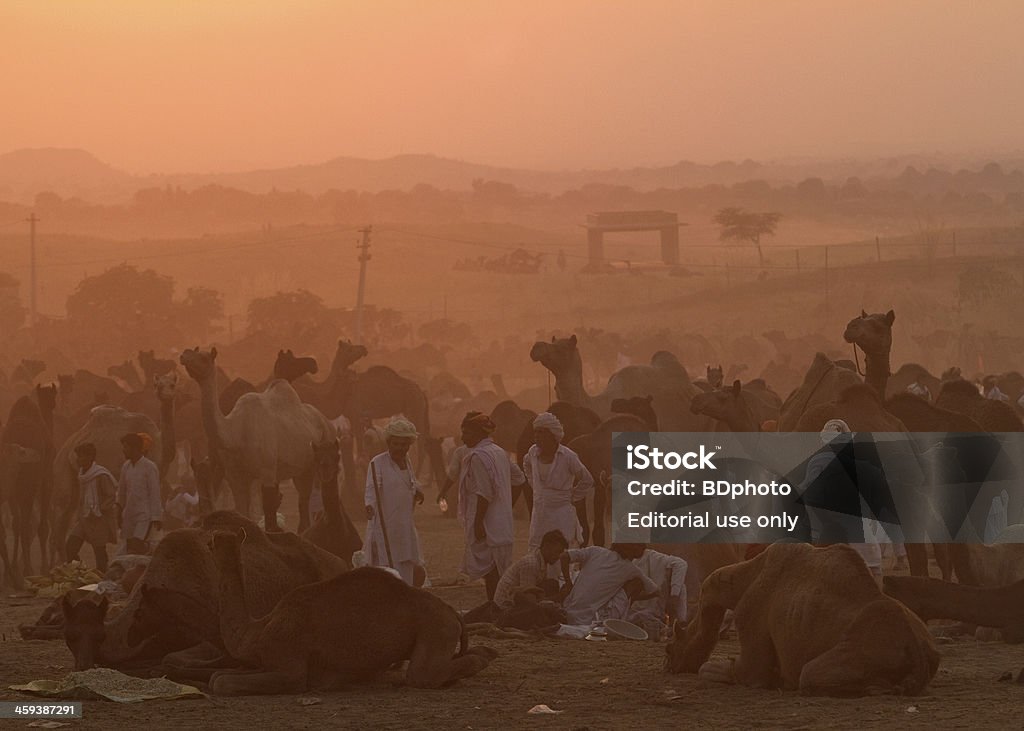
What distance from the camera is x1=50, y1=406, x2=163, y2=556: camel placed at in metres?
16.9

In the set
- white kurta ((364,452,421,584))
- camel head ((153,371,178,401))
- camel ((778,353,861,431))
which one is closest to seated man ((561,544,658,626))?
white kurta ((364,452,421,584))

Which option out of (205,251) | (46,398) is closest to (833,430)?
(46,398)

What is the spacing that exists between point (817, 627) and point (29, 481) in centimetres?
1008

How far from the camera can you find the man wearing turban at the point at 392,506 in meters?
11.9

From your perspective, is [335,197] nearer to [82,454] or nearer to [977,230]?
[977,230]

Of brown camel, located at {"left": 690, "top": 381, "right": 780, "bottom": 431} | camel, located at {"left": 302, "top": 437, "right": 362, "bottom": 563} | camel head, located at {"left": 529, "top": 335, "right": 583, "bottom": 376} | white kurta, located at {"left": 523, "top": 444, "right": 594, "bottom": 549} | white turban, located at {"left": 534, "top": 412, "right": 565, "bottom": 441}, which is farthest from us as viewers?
camel head, located at {"left": 529, "top": 335, "right": 583, "bottom": 376}

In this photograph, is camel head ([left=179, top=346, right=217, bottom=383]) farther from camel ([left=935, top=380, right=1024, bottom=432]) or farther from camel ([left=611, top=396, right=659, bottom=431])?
camel ([left=935, top=380, right=1024, bottom=432])

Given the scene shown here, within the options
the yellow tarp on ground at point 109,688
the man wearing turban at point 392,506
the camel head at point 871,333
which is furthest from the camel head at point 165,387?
the yellow tarp on ground at point 109,688

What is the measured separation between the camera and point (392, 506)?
1190 cm

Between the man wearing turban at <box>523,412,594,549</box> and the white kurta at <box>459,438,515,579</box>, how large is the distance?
0.79 ft

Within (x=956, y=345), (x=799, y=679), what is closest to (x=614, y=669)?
(x=799, y=679)

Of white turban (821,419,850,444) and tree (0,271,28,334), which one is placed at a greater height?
tree (0,271,28,334)

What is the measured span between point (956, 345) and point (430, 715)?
6789 centimetres

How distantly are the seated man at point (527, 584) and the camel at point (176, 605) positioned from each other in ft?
6.27
